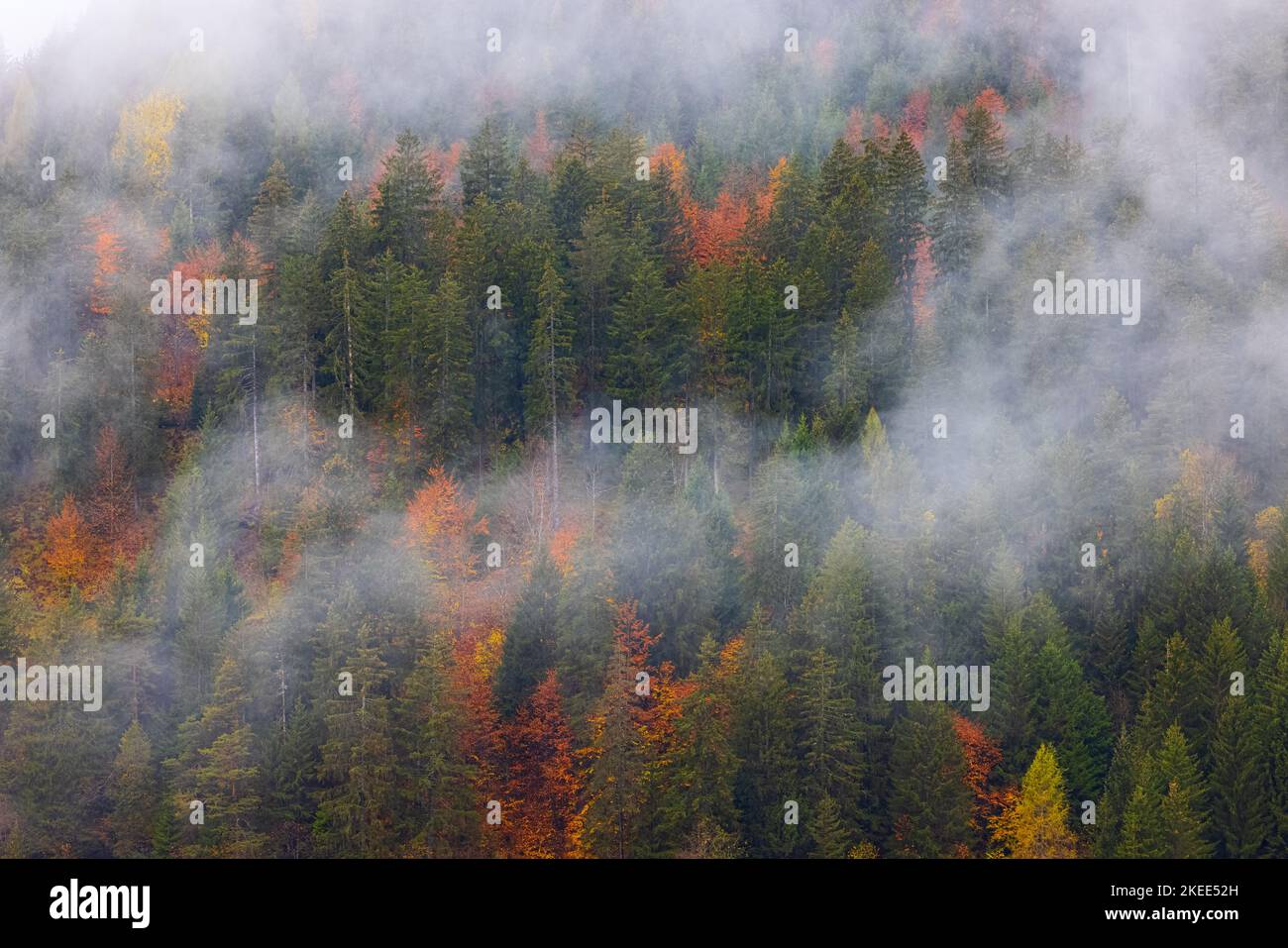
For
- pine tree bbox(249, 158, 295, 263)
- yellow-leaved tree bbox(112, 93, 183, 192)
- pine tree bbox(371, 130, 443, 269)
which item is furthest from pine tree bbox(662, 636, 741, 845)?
yellow-leaved tree bbox(112, 93, 183, 192)

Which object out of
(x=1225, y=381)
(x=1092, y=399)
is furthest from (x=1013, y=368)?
(x=1225, y=381)

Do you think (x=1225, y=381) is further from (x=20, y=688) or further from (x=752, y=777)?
(x=20, y=688)

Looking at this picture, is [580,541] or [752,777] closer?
[752,777]

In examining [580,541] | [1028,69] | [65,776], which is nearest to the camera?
[65,776]
